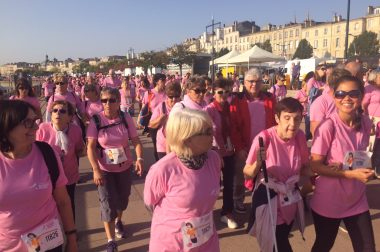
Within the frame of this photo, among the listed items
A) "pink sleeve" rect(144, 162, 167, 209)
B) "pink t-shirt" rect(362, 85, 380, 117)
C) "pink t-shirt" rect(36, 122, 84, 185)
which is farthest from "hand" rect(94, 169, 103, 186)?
"pink t-shirt" rect(362, 85, 380, 117)

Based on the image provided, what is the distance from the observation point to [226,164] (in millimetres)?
4910

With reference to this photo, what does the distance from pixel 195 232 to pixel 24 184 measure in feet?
3.59

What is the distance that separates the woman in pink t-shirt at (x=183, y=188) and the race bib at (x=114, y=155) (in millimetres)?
1660

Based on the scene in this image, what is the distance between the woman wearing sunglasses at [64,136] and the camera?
3898mm

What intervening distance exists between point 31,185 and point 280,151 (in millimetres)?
1846

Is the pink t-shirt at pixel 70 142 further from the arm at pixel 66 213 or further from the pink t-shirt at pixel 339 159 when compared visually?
the pink t-shirt at pixel 339 159

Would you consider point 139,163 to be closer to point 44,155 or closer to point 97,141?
point 97,141

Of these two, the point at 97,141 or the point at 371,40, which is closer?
the point at 97,141

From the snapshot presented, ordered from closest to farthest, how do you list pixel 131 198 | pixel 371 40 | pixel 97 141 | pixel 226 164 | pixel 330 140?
pixel 330 140, pixel 97 141, pixel 226 164, pixel 131 198, pixel 371 40

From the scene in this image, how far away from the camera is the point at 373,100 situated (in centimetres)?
562

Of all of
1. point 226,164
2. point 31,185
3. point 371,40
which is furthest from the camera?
point 371,40

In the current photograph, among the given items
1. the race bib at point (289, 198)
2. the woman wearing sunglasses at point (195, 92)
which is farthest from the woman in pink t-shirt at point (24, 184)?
the woman wearing sunglasses at point (195, 92)

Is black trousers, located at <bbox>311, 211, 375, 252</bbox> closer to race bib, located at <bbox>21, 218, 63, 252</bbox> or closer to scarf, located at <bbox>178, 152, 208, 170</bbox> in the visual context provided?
scarf, located at <bbox>178, 152, 208, 170</bbox>

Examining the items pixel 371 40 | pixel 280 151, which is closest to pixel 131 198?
pixel 280 151
